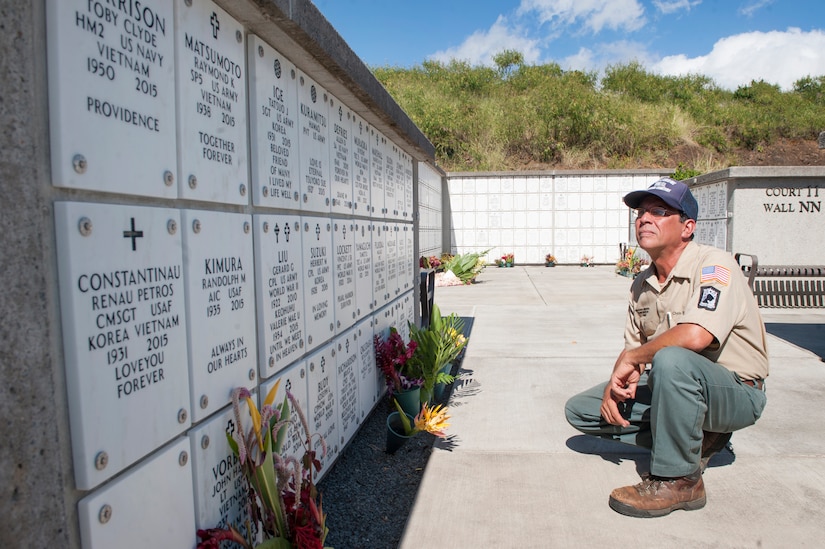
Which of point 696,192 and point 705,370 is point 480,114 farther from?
point 705,370

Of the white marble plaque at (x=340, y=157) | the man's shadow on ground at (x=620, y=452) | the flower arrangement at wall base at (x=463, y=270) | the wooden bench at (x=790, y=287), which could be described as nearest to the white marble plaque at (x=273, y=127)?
the white marble plaque at (x=340, y=157)

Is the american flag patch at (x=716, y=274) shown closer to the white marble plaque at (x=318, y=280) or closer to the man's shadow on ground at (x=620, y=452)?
the man's shadow on ground at (x=620, y=452)

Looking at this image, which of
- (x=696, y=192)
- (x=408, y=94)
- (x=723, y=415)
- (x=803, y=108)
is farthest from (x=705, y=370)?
(x=803, y=108)

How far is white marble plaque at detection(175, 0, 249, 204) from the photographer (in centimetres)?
164

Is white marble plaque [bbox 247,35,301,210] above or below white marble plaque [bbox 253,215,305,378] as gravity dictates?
above

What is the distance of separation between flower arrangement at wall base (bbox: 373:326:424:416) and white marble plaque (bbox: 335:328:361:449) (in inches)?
12.0

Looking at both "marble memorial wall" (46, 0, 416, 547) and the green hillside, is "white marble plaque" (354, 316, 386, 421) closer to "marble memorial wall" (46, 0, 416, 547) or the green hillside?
"marble memorial wall" (46, 0, 416, 547)

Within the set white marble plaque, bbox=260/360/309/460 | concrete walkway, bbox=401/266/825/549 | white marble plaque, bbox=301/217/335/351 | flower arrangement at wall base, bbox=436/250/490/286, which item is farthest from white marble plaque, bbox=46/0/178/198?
flower arrangement at wall base, bbox=436/250/490/286

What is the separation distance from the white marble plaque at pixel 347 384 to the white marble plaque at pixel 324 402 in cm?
7

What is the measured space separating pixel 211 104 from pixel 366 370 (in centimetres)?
213

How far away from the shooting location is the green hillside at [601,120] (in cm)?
2077

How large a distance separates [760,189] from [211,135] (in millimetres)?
8680

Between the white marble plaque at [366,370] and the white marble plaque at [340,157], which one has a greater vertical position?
the white marble plaque at [340,157]

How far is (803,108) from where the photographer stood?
26.1 m
